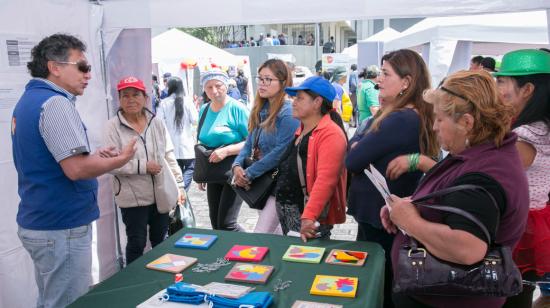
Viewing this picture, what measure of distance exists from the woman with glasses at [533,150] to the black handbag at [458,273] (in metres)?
0.61

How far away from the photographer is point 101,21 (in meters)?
3.03

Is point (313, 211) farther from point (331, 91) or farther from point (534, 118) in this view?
point (534, 118)

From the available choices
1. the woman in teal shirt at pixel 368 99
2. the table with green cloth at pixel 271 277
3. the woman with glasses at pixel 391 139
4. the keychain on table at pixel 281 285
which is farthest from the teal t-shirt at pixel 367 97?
the keychain on table at pixel 281 285

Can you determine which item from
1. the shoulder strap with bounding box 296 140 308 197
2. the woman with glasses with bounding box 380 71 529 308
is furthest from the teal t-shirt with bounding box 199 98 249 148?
the woman with glasses with bounding box 380 71 529 308

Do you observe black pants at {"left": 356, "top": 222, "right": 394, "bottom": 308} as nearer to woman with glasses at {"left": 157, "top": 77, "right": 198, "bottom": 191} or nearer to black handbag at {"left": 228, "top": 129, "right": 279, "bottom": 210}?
black handbag at {"left": 228, "top": 129, "right": 279, "bottom": 210}

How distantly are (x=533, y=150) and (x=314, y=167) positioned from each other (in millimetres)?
1052

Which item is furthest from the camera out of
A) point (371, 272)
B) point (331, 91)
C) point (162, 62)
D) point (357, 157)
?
point (162, 62)

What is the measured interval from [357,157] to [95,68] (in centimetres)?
210

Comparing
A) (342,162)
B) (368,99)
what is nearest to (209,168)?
(342,162)

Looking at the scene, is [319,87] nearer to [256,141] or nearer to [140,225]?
[256,141]

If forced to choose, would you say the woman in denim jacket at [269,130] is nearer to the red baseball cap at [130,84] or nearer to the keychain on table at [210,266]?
the red baseball cap at [130,84]

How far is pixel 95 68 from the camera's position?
312 cm

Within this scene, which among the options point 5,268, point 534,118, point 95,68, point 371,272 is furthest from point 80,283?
point 534,118

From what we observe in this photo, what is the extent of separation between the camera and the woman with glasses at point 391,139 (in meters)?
2.05
